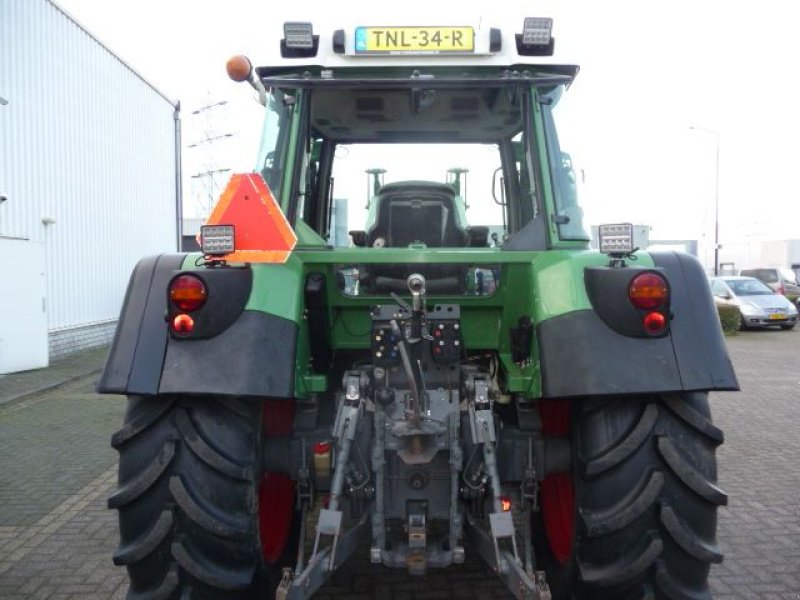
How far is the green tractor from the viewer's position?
2756 millimetres

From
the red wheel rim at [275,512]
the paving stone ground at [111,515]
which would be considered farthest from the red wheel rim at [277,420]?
the paving stone ground at [111,515]

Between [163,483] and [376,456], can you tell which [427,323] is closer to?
[376,456]

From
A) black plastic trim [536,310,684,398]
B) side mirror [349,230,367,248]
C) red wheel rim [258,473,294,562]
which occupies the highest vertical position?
side mirror [349,230,367,248]

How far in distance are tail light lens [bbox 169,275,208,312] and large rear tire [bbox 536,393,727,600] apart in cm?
165

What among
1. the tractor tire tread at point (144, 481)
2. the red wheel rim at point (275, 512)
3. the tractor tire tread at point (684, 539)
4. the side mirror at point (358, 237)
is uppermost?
the side mirror at point (358, 237)

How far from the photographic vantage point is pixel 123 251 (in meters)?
16.0

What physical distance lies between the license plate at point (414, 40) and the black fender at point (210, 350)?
1358 mm

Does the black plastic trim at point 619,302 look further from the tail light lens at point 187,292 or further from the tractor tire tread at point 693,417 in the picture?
the tail light lens at point 187,292

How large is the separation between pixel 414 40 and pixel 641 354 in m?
1.85

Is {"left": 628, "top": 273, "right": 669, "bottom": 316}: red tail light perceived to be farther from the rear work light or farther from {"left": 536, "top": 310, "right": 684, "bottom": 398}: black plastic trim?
{"left": 536, "top": 310, "right": 684, "bottom": 398}: black plastic trim

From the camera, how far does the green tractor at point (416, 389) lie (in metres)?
2.76

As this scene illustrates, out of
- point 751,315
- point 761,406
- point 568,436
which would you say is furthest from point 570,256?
point 751,315

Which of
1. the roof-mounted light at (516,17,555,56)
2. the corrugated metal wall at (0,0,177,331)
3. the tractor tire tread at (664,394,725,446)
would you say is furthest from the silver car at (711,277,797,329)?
the tractor tire tread at (664,394,725,446)

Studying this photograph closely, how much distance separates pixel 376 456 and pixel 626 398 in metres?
1.06
